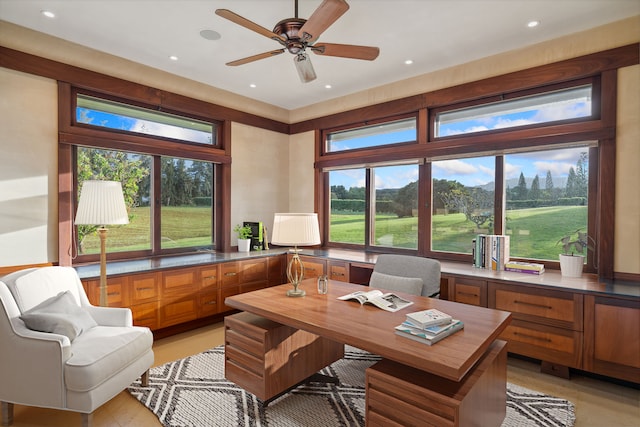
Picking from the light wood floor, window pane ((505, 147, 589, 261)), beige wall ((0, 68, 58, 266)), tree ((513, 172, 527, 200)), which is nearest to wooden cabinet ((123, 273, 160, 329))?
the light wood floor

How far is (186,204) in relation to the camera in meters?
4.30

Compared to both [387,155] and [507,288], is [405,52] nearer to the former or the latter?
[387,155]

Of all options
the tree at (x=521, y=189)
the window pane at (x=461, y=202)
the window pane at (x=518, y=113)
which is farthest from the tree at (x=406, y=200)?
the tree at (x=521, y=189)

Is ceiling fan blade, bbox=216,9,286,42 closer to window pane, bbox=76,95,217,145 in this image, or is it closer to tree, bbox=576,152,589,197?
window pane, bbox=76,95,217,145

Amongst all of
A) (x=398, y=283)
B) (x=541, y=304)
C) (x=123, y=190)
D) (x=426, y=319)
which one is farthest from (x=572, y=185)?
(x=123, y=190)

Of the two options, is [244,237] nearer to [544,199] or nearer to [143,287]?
[143,287]

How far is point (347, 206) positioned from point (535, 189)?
2332 mm


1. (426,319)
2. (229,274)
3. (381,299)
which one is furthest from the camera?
(229,274)

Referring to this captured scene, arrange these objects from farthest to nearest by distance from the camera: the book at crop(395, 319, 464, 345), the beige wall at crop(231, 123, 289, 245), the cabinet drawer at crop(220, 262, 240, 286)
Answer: the beige wall at crop(231, 123, 289, 245)
the cabinet drawer at crop(220, 262, 240, 286)
the book at crop(395, 319, 464, 345)

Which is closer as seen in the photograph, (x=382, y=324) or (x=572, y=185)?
(x=382, y=324)

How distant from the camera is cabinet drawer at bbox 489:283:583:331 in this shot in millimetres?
2576

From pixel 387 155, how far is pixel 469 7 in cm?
190

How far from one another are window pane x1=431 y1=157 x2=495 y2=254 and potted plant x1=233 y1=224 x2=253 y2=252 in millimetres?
2392

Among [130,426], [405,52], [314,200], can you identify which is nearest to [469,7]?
[405,52]
